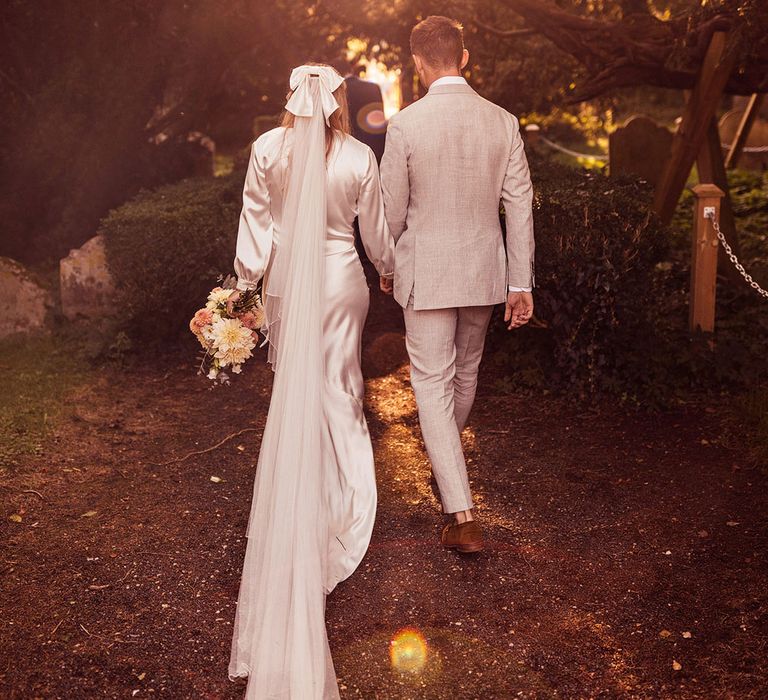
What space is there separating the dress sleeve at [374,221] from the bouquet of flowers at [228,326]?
0.57m

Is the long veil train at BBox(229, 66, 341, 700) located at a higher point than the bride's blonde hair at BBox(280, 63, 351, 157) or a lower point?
lower

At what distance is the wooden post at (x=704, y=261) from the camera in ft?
19.9

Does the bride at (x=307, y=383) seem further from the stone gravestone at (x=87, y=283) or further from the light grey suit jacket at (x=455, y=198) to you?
the stone gravestone at (x=87, y=283)

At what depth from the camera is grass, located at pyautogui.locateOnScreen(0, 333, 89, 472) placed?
5.39m

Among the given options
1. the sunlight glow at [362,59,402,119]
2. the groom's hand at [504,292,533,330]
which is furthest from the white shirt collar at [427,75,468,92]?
the sunlight glow at [362,59,402,119]

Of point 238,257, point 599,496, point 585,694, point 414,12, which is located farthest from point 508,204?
point 414,12

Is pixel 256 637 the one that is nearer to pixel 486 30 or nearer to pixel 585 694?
pixel 585 694

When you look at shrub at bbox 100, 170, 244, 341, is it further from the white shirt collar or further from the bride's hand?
the white shirt collar

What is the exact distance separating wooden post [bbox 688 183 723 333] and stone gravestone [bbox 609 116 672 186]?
376 cm

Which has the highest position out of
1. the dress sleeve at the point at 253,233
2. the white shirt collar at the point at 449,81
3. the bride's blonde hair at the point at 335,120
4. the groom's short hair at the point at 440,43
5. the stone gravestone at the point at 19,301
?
the groom's short hair at the point at 440,43

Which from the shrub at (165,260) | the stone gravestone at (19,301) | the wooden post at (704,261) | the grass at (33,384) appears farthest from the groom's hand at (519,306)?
the stone gravestone at (19,301)

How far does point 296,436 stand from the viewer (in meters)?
3.42

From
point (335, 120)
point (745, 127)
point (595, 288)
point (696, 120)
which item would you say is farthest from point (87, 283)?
point (745, 127)

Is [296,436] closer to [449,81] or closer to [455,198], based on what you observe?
[455,198]
